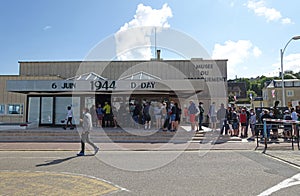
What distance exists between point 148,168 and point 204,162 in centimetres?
207

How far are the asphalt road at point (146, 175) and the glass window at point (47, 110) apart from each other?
432 inches

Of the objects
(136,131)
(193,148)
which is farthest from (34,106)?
(193,148)

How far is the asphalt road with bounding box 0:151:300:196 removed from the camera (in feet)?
19.4

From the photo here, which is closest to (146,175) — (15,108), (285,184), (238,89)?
(285,184)

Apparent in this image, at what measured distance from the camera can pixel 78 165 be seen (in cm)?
868

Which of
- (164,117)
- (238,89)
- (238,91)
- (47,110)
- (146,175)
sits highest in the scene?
(238,89)

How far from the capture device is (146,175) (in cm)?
734

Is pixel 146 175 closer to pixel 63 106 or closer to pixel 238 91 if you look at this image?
pixel 63 106

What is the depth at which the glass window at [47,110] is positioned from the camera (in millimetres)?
20766

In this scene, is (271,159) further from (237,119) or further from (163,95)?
(163,95)

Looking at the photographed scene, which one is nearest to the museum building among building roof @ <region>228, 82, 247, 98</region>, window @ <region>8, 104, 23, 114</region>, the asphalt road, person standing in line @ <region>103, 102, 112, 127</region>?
window @ <region>8, 104, 23, 114</region>

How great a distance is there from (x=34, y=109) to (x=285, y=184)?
1850 centimetres

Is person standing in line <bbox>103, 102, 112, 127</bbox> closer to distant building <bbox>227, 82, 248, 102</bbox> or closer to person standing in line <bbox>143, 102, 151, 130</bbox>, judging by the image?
person standing in line <bbox>143, 102, 151, 130</bbox>

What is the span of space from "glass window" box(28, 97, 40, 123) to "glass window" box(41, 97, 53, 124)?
1.15ft
